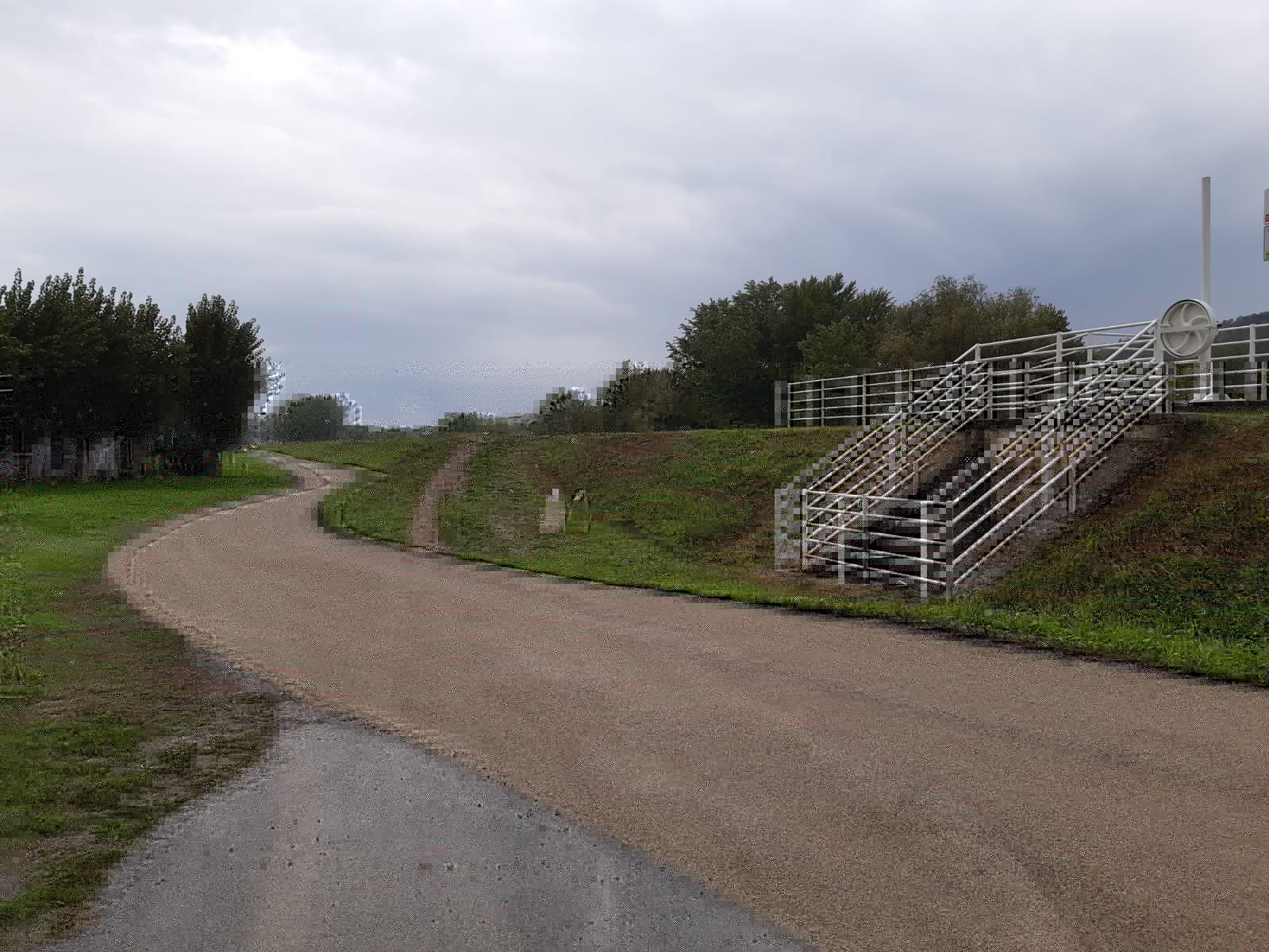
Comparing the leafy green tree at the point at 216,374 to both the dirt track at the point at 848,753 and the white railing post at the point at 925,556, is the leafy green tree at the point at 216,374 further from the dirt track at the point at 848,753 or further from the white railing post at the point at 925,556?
the white railing post at the point at 925,556

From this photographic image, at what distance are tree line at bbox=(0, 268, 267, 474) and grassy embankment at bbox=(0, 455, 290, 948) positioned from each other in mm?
26773

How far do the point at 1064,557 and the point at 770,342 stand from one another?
47786 mm

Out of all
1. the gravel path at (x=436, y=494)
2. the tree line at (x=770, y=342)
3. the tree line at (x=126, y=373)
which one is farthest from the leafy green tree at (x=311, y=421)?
the gravel path at (x=436, y=494)

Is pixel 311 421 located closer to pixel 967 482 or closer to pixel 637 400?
pixel 637 400

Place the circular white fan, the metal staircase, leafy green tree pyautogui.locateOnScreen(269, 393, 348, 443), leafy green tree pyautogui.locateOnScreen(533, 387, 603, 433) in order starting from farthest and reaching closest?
leafy green tree pyautogui.locateOnScreen(269, 393, 348, 443) < leafy green tree pyautogui.locateOnScreen(533, 387, 603, 433) < the circular white fan < the metal staircase

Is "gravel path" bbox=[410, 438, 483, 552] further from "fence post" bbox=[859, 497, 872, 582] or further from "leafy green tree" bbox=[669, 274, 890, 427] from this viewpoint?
"leafy green tree" bbox=[669, 274, 890, 427]

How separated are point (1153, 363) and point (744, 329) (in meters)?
43.2

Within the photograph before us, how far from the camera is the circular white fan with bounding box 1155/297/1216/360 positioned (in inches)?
664

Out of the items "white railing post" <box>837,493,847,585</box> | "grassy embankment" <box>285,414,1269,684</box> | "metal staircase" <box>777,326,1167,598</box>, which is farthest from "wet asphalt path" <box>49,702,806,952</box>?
"white railing post" <box>837,493,847,585</box>

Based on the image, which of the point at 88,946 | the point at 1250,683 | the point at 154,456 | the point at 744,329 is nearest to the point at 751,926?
the point at 88,946

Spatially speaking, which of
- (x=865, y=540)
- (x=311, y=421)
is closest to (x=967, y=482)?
(x=865, y=540)

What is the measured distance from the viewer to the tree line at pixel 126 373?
124ft

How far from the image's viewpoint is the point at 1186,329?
674 inches

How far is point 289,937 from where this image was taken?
4.23 m
